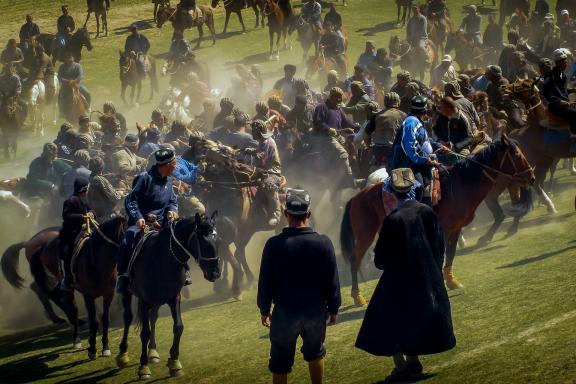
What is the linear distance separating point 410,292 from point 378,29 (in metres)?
34.1

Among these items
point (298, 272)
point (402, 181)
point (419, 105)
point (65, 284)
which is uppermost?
point (402, 181)

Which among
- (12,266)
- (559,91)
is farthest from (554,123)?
(12,266)

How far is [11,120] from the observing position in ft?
106

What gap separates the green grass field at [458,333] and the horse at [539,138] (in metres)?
0.95

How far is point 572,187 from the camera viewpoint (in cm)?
2169

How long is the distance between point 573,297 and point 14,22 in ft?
124

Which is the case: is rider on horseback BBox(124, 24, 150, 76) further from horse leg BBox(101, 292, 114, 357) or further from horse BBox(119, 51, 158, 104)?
horse leg BBox(101, 292, 114, 357)

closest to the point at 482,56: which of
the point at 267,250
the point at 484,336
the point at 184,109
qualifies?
the point at 184,109

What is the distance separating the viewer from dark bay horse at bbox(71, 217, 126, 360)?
49.6ft

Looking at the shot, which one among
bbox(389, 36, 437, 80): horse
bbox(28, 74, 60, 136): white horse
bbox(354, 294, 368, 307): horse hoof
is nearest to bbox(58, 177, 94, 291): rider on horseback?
bbox(354, 294, 368, 307): horse hoof

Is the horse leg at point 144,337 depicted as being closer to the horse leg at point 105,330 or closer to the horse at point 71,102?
the horse leg at point 105,330

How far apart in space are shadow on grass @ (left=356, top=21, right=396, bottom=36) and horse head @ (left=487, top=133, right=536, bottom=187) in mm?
27633

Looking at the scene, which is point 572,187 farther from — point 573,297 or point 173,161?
point 173,161

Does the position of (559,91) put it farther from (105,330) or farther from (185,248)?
(105,330)
